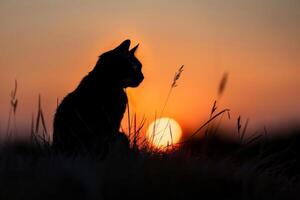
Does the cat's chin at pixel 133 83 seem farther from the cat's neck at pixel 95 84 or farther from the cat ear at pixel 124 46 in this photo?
the cat ear at pixel 124 46

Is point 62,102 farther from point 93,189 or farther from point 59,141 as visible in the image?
point 93,189

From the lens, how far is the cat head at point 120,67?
287 inches

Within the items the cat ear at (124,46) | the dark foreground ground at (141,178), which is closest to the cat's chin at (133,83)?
the cat ear at (124,46)

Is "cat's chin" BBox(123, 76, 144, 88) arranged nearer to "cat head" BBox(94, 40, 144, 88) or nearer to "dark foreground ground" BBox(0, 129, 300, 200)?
"cat head" BBox(94, 40, 144, 88)

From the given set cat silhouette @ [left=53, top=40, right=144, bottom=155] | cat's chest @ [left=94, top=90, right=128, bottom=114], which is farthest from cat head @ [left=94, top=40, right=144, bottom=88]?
cat's chest @ [left=94, top=90, right=128, bottom=114]

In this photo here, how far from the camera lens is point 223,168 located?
165 inches

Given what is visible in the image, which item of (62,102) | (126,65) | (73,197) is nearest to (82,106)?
(62,102)

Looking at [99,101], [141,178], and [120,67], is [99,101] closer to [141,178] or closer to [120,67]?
[120,67]

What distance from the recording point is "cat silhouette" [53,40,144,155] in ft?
20.3

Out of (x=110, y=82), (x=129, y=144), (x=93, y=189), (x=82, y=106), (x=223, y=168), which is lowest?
(x=93, y=189)

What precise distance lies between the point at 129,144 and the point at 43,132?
769 millimetres

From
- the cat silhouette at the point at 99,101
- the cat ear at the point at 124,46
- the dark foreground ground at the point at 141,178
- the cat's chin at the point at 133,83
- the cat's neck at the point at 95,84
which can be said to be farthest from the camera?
the cat's chin at the point at 133,83

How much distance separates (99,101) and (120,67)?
83 centimetres

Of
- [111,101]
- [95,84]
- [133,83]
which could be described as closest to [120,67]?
[133,83]
